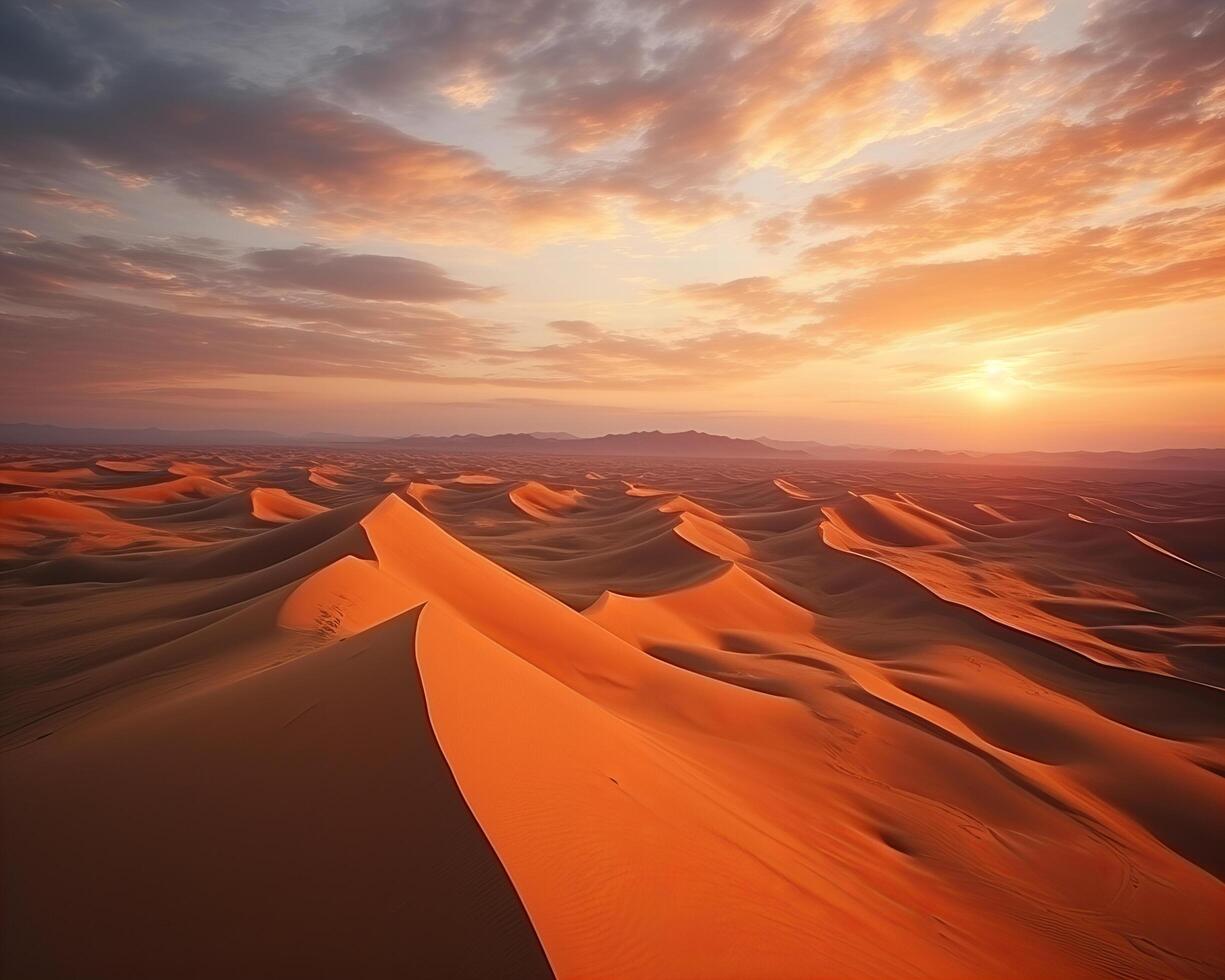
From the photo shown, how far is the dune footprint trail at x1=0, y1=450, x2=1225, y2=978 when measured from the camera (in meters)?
3.09

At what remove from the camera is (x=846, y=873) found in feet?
16.2

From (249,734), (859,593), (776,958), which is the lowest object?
(859,593)

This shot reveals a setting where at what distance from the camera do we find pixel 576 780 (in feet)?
14.4

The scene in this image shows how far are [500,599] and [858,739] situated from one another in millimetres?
6398

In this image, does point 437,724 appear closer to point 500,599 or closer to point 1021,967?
point 1021,967

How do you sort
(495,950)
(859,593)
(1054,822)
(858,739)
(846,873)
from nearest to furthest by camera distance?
(495,950) → (846,873) → (1054,822) → (858,739) → (859,593)

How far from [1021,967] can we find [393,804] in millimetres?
4417

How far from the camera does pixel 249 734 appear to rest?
14.9 ft

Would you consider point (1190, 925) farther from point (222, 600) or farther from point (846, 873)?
point (222, 600)

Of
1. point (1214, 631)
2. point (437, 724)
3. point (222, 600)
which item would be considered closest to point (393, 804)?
point (437, 724)

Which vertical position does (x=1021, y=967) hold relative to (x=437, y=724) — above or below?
below

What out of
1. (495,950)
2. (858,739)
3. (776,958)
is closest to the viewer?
(495,950)

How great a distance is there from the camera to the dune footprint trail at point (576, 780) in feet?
10.1

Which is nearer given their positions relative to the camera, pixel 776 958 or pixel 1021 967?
pixel 776 958
